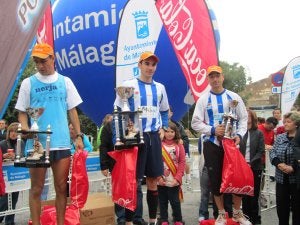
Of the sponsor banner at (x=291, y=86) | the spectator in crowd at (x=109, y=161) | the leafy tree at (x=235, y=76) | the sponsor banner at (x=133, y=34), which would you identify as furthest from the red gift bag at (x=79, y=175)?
the leafy tree at (x=235, y=76)

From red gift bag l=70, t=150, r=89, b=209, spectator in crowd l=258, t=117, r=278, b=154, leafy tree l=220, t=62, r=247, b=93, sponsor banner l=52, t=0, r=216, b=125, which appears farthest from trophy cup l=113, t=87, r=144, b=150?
leafy tree l=220, t=62, r=247, b=93

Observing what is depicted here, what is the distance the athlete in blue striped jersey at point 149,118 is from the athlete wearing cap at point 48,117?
777 millimetres

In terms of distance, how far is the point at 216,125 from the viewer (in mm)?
5270

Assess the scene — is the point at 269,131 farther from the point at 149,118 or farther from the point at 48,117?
the point at 48,117

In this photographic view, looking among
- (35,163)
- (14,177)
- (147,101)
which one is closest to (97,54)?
(14,177)

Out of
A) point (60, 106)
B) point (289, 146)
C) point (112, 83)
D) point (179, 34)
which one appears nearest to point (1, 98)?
point (60, 106)

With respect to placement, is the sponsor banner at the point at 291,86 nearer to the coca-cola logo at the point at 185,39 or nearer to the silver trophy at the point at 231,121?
the coca-cola logo at the point at 185,39

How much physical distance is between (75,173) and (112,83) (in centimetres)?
671

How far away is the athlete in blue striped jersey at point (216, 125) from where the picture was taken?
→ 5227 millimetres

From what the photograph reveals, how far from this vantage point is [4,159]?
6.61 m

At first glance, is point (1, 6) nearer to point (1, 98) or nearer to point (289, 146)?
point (1, 98)

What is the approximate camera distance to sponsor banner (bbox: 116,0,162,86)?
8953mm

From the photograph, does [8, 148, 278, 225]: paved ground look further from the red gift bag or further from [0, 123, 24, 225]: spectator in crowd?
the red gift bag

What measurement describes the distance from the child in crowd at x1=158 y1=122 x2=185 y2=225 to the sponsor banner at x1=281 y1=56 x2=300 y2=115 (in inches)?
266
